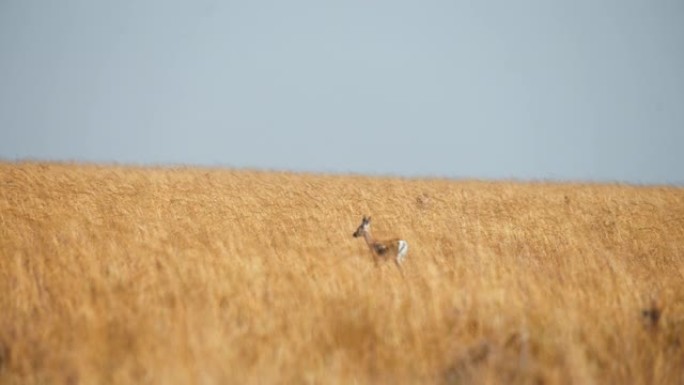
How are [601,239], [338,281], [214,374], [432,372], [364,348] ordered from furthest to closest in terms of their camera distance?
[601,239] < [338,281] < [364,348] < [432,372] < [214,374]

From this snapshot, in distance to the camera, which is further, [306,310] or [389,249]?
[389,249]

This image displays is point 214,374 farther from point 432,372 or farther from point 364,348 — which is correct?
point 432,372

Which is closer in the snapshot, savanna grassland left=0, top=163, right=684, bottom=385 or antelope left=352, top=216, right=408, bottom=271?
savanna grassland left=0, top=163, right=684, bottom=385

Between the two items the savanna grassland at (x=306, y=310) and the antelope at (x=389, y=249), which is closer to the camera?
the savanna grassland at (x=306, y=310)

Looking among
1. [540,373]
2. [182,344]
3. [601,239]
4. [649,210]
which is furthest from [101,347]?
[649,210]

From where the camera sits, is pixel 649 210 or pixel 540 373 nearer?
pixel 540 373

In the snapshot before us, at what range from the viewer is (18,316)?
4.16 m

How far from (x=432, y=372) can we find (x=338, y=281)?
1631 mm

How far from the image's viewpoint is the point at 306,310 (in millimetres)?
4422

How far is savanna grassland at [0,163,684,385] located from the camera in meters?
3.46

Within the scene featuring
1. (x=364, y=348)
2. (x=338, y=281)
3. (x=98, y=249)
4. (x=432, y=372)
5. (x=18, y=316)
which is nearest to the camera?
(x=432, y=372)

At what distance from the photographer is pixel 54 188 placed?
38.7 feet

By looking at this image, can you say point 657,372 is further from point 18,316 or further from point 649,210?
point 649,210

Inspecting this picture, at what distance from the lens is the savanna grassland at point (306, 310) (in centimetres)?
346
